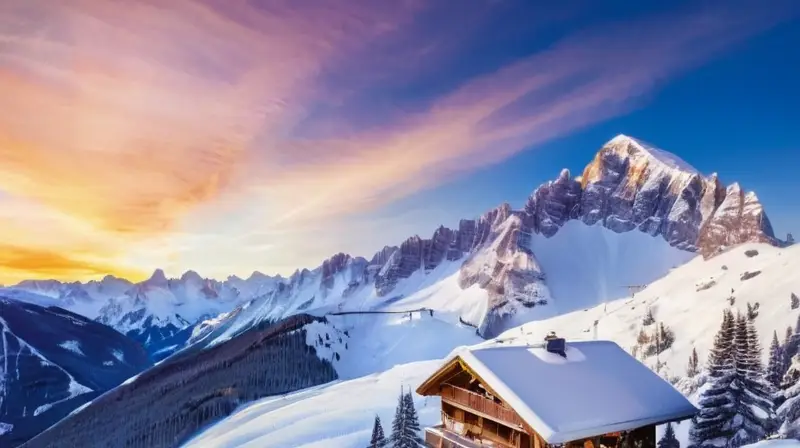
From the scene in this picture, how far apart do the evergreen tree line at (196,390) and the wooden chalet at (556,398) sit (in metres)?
110

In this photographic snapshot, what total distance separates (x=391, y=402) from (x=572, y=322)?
38687 millimetres

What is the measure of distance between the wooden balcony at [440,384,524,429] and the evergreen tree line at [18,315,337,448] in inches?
4275

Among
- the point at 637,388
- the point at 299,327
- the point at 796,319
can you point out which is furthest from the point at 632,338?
the point at 299,327

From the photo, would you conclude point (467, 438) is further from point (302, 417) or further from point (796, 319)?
point (302, 417)

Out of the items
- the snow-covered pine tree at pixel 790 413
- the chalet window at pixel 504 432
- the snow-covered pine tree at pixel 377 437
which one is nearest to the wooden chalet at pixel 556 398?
the chalet window at pixel 504 432

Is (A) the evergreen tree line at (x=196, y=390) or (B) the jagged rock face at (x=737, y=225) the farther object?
(B) the jagged rock face at (x=737, y=225)

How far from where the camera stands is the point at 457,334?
16800cm

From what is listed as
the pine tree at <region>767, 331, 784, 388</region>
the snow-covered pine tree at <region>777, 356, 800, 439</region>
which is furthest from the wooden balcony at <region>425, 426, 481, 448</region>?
the pine tree at <region>767, 331, 784, 388</region>

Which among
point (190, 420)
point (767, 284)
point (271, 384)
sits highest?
point (767, 284)

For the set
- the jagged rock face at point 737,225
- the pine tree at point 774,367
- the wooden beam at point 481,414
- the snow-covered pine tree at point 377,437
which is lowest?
the snow-covered pine tree at point 377,437

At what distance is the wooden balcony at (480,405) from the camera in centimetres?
1567

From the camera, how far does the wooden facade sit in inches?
614

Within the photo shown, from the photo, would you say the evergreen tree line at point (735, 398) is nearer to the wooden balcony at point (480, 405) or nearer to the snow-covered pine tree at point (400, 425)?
the wooden balcony at point (480, 405)

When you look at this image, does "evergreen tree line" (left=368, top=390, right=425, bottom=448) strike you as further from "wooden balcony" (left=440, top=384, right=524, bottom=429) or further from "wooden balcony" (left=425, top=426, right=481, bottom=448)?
"wooden balcony" (left=440, top=384, right=524, bottom=429)
